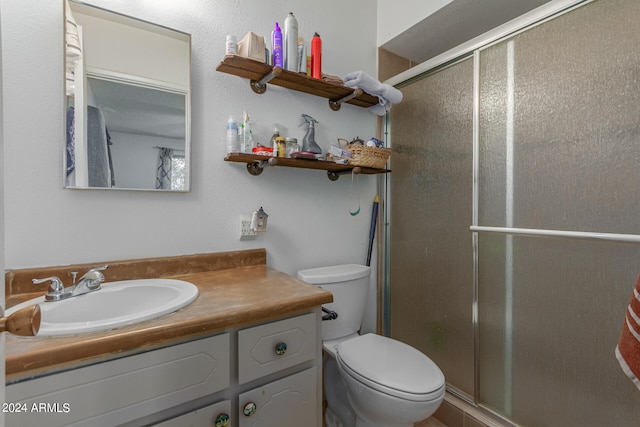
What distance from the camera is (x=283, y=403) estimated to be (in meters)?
0.87

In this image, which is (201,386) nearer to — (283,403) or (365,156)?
(283,403)

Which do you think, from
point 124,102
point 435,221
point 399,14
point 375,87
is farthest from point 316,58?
point 435,221

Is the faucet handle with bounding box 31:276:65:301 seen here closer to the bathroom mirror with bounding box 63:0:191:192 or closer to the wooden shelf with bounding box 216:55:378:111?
the bathroom mirror with bounding box 63:0:191:192

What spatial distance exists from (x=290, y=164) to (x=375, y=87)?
2.02 ft

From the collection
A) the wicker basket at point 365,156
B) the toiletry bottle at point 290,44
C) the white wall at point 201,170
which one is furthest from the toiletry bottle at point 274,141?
the wicker basket at point 365,156

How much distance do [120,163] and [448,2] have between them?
1.67 m

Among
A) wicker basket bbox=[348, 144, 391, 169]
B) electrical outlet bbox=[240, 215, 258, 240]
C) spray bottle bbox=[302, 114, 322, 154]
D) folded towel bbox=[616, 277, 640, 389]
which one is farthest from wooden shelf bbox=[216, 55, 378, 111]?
folded towel bbox=[616, 277, 640, 389]

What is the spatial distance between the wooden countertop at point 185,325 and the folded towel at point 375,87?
102cm

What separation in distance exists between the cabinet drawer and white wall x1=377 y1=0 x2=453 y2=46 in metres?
1.64

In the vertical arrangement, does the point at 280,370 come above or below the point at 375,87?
below

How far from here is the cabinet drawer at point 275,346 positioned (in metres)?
0.81

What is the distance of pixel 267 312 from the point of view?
2.72 ft

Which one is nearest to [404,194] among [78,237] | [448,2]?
[448,2]

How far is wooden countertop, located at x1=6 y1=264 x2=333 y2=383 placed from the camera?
1.92 ft
